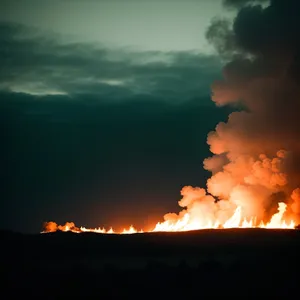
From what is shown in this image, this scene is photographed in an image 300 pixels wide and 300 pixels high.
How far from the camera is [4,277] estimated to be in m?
48.8

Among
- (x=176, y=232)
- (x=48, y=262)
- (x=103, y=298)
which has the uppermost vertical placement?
(x=176, y=232)

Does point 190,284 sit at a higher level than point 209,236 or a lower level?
lower

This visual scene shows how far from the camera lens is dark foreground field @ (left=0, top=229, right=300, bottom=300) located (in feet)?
142

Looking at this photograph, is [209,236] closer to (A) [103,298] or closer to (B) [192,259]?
(B) [192,259]

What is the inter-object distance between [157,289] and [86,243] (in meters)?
41.1

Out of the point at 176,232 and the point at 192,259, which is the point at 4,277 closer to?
the point at 192,259

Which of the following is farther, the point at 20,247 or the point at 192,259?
the point at 20,247

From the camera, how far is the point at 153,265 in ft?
185

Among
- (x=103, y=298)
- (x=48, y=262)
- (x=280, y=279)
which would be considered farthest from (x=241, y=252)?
(x=103, y=298)

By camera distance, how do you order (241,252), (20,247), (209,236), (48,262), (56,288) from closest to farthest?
(56,288)
(48,262)
(241,252)
(20,247)
(209,236)

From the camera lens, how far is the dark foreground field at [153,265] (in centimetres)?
4322

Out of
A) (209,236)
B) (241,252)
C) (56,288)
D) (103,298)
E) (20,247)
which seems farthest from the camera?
(209,236)

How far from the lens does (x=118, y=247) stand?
8138cm

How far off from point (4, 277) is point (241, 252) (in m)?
32.4
